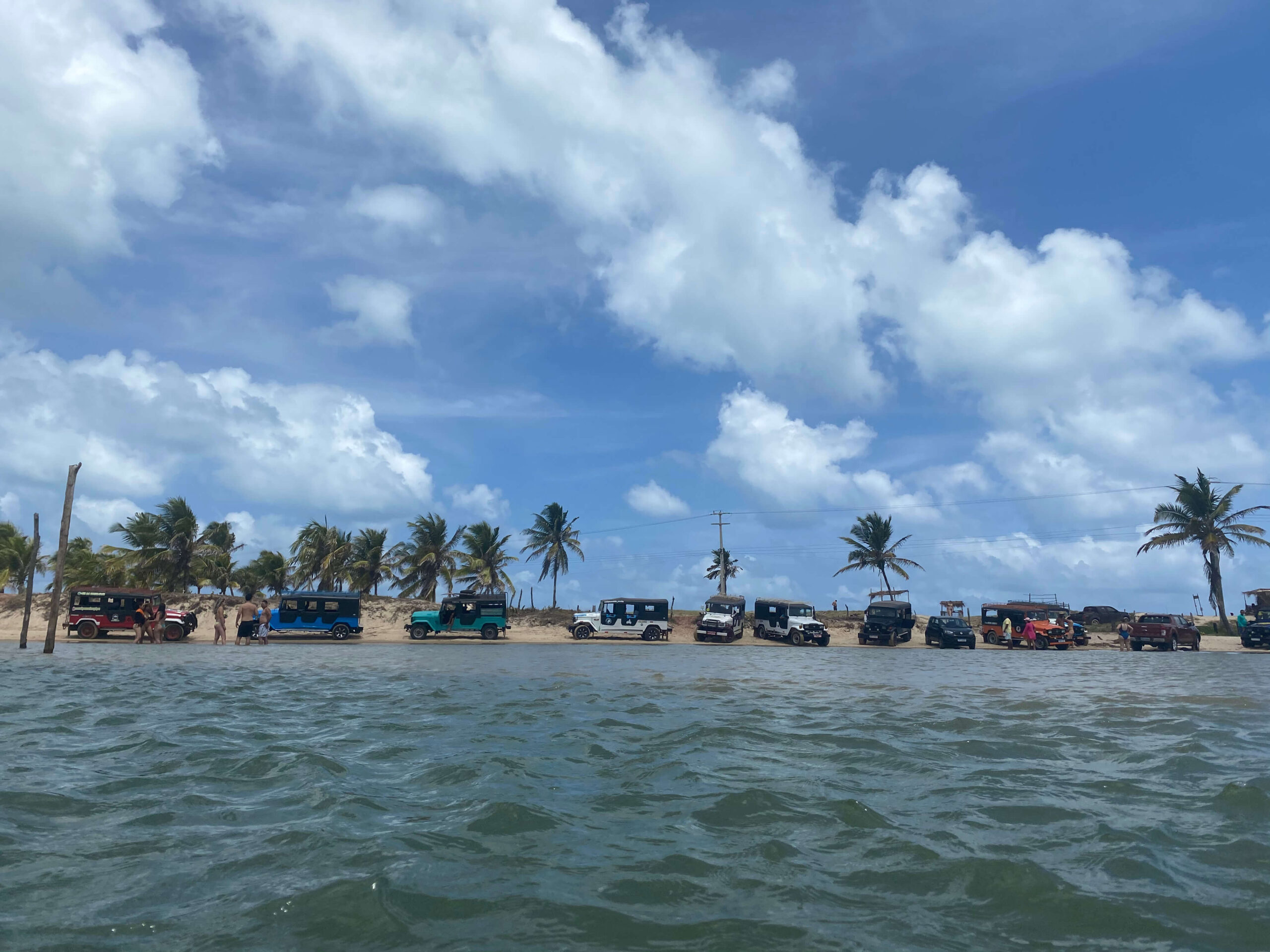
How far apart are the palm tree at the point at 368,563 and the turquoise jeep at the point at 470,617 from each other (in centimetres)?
1355

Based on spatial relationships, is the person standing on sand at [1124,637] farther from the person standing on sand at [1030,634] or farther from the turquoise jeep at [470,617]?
the turquoise jeep at [470,617]

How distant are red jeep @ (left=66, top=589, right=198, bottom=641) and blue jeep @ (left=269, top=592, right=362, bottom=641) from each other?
456 centimetres

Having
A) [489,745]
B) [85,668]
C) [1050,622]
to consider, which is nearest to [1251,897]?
[489,745]

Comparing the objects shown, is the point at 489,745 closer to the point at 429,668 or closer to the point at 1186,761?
the point at 1186,761

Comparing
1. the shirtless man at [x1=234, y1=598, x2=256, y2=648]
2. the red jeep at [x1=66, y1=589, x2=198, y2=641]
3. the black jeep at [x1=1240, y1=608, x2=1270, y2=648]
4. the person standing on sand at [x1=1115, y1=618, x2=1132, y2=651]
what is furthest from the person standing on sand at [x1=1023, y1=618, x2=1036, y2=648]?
the red jeep at [x1=66, y1=589, x2=198, y2=641]

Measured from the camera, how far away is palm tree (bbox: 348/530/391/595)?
183 ft

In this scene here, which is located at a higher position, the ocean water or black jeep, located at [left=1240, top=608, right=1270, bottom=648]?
black jeep, located at [left=1240, top=608, right=1270, bottom=648]

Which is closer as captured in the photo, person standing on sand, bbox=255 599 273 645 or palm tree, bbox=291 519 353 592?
person standing on sand, bbox=255 599 273 645

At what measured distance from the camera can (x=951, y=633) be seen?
158 feet

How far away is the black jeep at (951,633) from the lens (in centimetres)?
4778

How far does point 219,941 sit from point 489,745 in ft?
19.3

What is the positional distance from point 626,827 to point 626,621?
42065 millimetres

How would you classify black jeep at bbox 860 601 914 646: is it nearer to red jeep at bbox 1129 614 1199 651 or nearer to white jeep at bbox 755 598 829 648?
white jeep at bbox 755 598 829 648

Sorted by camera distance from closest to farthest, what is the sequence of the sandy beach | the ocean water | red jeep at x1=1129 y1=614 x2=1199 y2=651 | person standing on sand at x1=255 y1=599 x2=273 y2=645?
the ocean water
person standing on sand at x1=255 y1=599 x2=273 y2=645
the sandy beach
red jeep at x1=1129 y1=614 x2=1199 y2=651
